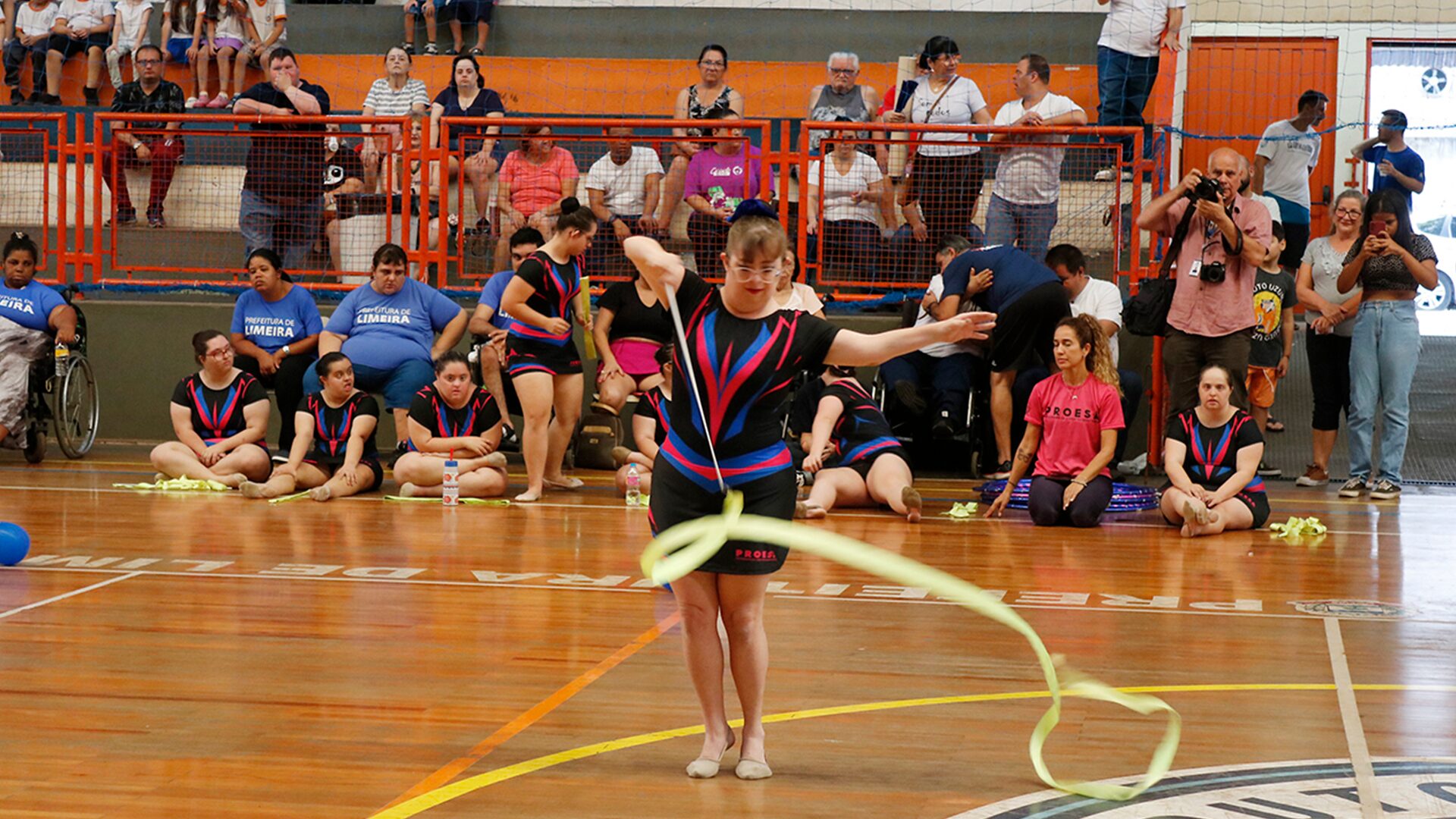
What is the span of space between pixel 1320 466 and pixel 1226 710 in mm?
6878

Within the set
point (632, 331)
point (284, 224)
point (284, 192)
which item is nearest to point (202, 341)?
point (284, 224)

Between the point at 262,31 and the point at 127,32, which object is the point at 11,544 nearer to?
the point at 262,31

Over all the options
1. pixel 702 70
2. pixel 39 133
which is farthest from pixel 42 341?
pixel 702 70

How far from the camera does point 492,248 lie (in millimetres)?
12820

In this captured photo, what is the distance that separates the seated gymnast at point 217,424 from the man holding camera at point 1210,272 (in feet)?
21.0

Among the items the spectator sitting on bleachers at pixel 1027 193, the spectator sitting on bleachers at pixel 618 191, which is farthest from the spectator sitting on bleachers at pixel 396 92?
the spectator sitting on bleachers at pixel 1027 193

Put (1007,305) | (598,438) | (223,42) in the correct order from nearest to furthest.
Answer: (1007,305), (598,438), (223,42)

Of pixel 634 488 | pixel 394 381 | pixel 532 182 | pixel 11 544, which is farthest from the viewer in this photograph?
pixel 532 182

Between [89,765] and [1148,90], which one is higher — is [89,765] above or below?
below

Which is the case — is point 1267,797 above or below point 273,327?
below

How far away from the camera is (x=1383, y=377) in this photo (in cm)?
1055

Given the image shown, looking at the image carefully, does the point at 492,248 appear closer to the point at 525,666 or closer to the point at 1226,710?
the point at 525,666

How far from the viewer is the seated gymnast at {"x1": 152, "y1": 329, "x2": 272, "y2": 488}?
34.4 ft

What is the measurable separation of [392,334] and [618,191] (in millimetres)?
2416
